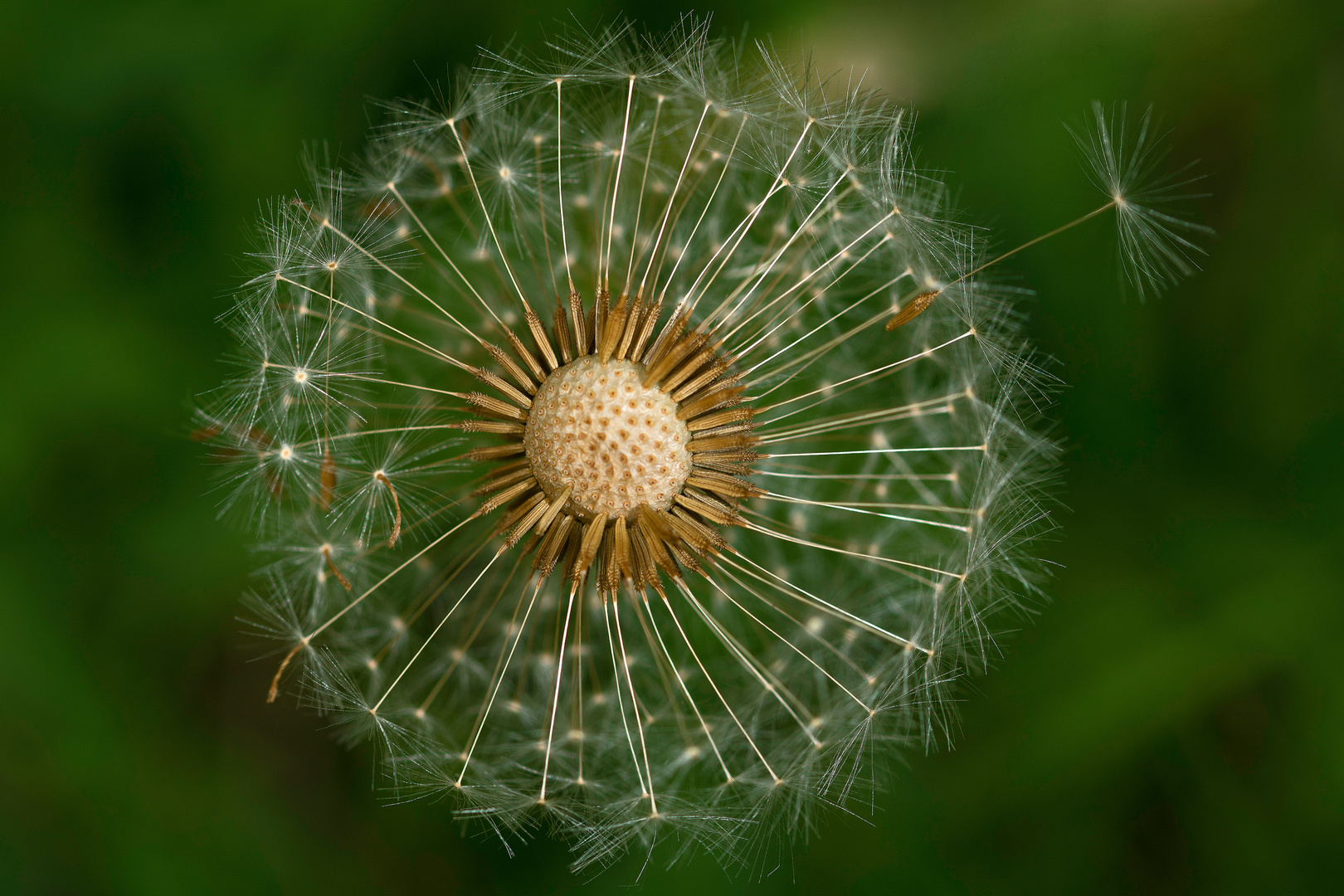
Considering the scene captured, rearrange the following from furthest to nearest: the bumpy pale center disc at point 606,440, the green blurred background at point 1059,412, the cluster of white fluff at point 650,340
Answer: the green blurred background at point 1059,412, the cluster of white fluff at point 650,340, the bumpy pale center disc at point 606,440

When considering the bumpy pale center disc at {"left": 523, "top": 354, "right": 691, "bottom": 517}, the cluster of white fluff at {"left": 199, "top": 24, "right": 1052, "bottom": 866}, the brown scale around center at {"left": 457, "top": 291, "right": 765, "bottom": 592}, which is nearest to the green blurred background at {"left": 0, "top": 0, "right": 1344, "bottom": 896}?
the cluster of white fluff at {"left": 199, "top": 24, "right": 1052, "bottom": 866}

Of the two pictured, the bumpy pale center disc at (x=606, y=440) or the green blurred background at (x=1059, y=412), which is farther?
the green blurred background at (x=1059, y=412)

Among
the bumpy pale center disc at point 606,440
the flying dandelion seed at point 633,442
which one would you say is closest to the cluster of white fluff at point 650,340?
the flying dandelion seed at point 633,442

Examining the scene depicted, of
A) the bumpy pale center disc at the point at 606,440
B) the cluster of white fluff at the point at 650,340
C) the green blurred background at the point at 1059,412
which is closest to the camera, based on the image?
the bumpy pale center disc at the point at 606,440

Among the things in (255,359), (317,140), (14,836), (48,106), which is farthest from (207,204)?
(14,836)

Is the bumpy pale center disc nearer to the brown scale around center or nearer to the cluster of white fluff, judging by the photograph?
the brown scale around center

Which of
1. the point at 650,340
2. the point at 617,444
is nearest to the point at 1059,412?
the point at 650,340

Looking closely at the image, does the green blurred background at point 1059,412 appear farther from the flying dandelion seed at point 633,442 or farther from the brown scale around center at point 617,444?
the brown scale around center at point 617,444
